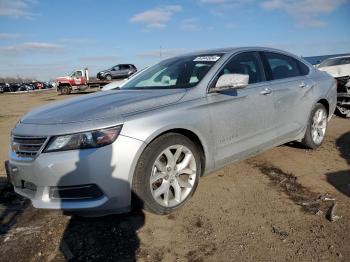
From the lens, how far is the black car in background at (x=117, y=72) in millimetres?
34156

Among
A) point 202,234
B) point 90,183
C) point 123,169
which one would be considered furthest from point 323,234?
point 90,183

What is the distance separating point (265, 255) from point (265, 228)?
45 centimetres

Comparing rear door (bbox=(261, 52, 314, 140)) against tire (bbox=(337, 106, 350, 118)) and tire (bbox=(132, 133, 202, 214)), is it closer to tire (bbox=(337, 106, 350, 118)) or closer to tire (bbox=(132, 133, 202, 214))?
tire (bbox=(132, 133, 202, 214))

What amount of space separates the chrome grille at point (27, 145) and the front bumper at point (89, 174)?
0.27 feet

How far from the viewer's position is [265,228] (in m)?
3.25

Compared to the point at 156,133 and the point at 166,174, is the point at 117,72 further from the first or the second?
the point at 156,133

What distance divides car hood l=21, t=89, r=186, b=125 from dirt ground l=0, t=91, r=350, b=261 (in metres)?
1.02

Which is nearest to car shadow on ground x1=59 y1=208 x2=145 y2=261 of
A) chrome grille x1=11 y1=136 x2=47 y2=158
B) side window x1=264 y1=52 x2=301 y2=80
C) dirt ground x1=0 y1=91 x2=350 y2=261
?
dirt ground x1=0 y1=91 x2=350 y2=261

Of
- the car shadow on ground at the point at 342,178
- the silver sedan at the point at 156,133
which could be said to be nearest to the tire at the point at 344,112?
the car shadow on ground at the point at 342,178

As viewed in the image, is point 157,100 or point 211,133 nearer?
point 157,100

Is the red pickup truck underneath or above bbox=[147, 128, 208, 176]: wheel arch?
underneath

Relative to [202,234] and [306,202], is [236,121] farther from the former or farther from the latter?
[202,234]

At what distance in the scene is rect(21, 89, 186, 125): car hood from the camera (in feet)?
10.7

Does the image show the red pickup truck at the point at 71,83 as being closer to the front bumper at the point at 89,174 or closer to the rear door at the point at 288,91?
the rear door at the point at 288,91
